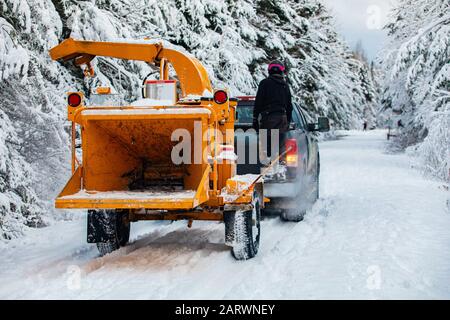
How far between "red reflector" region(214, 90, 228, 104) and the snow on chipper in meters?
0.01

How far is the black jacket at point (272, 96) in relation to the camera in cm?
776

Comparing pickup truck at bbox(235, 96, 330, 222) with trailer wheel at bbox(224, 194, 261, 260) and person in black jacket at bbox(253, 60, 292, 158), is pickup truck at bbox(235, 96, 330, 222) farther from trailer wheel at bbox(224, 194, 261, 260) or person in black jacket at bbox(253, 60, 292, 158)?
trailer wheel at bbox(224, 194, 261, 260)

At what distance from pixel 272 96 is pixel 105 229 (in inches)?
124

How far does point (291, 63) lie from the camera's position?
2072cm

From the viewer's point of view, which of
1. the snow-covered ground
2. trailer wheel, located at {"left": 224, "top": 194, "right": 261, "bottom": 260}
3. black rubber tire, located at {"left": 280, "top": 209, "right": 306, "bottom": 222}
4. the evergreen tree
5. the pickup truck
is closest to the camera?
the snow-covered ground

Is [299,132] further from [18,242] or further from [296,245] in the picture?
[18,242]

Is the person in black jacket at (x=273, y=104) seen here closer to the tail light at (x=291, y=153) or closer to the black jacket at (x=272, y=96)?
the black jacket at (x=272, y=96)

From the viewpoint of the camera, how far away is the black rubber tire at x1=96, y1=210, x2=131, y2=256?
19.7 feet

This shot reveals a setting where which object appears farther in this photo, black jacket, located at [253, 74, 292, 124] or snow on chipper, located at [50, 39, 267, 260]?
black jacket, located at [253, 74, 292, 124]

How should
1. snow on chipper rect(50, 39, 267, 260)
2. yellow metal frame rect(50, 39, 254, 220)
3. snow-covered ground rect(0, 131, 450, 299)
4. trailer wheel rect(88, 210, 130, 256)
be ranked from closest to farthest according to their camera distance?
snow-covered ground rect(0, 131, 450, 299) < yellow metal frame rect(50, 39, 254, 220) < snow on chipper rect(50, 39, 267, 260) < trailer wheel rect(88, 210, 130, 256)

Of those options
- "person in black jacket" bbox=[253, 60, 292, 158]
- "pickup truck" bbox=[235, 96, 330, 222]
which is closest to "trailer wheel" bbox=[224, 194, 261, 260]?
"pickup truck" bbox=[235, 96, 330, 222]

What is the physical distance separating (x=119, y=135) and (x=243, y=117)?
3.21 metres

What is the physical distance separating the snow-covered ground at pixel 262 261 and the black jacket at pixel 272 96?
1696mm
